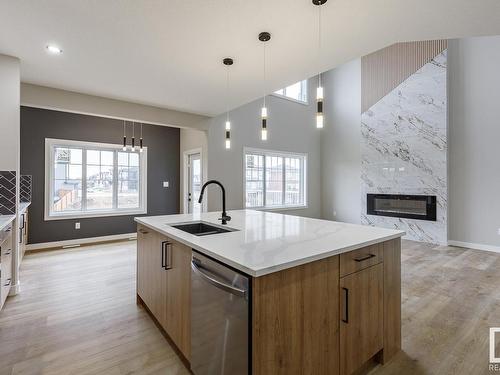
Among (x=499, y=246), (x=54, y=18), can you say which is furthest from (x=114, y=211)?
(x=499, y=246)

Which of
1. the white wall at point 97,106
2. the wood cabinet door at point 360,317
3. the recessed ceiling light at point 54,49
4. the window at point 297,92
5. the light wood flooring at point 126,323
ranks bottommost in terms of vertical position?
the light wood flooring at point 126,323

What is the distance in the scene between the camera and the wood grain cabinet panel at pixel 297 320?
1.15 m

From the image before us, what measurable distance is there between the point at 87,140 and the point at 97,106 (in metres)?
1.67

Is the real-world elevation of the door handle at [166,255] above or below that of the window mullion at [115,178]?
below

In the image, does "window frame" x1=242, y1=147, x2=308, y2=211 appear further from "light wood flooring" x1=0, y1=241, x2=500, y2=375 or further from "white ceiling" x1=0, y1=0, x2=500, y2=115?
"light wood flooring" x1=0, y1=241, x2=500, y2=375

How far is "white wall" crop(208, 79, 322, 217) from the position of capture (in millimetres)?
5387

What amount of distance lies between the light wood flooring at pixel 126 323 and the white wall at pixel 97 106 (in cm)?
231

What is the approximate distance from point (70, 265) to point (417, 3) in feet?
16.7

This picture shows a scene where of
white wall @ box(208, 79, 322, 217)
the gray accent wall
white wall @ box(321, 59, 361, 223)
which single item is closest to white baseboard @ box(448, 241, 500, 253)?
white wall @ box(321, 59, 361, 223)

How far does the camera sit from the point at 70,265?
3930 millimetres

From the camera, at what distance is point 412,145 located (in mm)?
5535

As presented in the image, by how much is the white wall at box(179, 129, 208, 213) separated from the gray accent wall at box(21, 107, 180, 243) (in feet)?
0.54

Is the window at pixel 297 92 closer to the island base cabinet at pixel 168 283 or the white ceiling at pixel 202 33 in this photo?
the white ceiling at pixel 202 33

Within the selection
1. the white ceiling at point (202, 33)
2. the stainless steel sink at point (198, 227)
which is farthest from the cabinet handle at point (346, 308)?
the white ceiling at point (202, 33)
